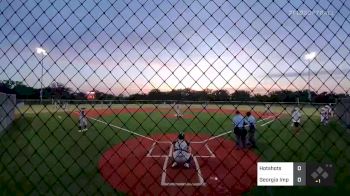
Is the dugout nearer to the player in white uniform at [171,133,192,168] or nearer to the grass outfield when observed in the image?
the grass outfield

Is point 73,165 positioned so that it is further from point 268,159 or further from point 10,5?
point 10,5

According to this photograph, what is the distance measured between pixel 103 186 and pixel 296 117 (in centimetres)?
1039

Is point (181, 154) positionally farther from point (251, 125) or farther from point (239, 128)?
point (251, 125)

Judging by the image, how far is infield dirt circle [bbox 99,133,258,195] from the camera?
7934 millimetres

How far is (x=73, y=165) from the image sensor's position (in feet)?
31.6

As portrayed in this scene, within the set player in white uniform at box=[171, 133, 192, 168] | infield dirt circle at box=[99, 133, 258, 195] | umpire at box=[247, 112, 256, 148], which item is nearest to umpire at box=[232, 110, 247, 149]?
umpire at box=[247, 112, 256, 148]

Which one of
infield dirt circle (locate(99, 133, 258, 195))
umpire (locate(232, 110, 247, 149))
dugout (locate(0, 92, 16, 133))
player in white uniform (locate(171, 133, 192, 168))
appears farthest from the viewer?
dugout (locate(0, 92, 16, 133))

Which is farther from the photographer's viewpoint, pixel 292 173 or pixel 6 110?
pixel 6 110

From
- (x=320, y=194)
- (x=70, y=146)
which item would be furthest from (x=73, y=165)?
(x=320, y=194)

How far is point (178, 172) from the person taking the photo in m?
9.09

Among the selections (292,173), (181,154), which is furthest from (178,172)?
(292,173)

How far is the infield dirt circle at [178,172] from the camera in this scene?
7.93m

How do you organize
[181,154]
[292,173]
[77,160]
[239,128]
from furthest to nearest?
1. [239,128]
2. [77,160]
3. [181,154]
4. [292,173]

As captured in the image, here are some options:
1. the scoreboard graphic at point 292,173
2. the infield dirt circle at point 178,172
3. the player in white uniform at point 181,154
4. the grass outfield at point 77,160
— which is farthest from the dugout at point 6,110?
the scoreboard graphic at point 292,173
